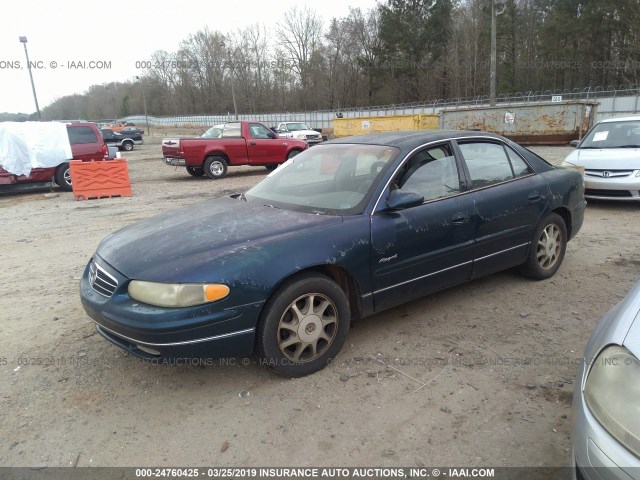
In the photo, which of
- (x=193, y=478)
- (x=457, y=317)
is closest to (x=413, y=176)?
(x=457, y=317)

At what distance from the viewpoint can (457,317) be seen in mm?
3930

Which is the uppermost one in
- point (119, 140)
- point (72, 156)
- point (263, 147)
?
point (119, 140)

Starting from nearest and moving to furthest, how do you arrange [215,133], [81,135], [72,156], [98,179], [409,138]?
[409,138] < [98,179] < [72,156] < [81,135] < [215,133]

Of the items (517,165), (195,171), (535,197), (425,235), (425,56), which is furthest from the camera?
(425,56)

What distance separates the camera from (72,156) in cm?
1270

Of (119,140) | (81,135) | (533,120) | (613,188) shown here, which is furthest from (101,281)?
(119,140)

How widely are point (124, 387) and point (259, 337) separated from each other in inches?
41.0

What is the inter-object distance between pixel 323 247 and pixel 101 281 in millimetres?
1502

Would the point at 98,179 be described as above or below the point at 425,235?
above

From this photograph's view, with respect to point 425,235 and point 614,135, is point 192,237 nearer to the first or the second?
point 425,235

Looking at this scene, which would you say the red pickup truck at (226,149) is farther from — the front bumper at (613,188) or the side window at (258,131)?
the front bumper at (613,188)

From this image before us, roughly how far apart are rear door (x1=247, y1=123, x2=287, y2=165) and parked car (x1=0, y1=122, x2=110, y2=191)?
4.33 meters

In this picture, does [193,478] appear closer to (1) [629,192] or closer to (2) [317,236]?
(2) [317,236]

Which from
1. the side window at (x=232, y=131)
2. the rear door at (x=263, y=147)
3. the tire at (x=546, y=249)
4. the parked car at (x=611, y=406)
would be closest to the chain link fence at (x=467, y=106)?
the rear door at (x=263, y=147)
